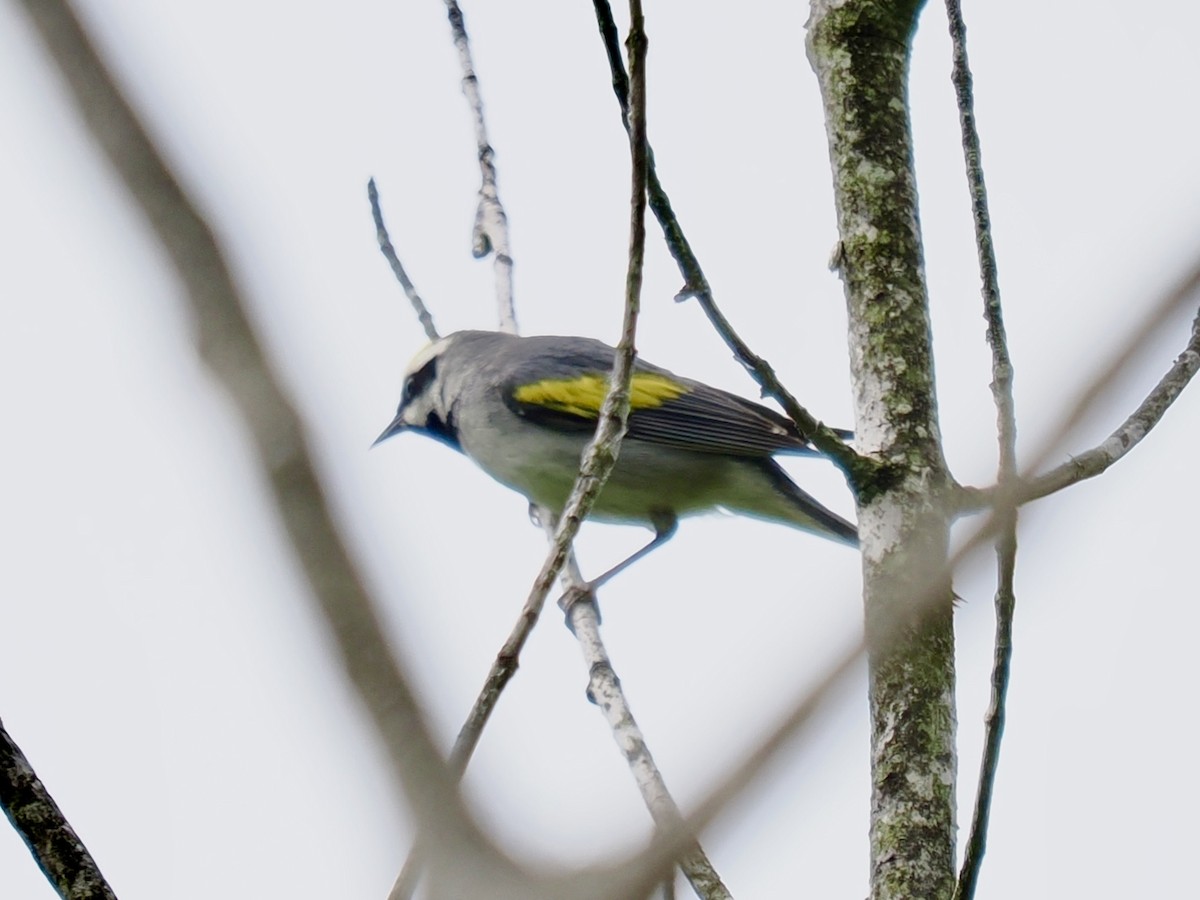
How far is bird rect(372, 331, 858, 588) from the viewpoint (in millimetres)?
6805

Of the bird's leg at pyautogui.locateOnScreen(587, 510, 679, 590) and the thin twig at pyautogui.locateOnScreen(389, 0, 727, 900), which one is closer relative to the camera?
the thin twig at pyautogui.locateOnScreen(389, 0, 727, 900)

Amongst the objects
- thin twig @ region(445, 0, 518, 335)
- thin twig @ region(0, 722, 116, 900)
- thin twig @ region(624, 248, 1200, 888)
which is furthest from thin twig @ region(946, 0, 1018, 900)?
thin twig @ region(445, 0, 518, 335)

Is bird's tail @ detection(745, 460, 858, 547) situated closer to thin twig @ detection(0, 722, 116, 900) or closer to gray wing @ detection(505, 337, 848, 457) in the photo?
gray wing @ detection(505, 337, 848, 457)

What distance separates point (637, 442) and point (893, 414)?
3370 millimetres

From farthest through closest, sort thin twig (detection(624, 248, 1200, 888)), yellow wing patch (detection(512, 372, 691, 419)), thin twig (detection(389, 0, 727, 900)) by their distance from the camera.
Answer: yellow wing patch (detection(512, 372, 691, 419)) → thin twig (detection(389, 0, 727, 900)) → thin twig (detection(624, 248, 1200, 888))

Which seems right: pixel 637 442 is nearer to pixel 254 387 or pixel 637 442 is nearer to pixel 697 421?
pixel 697 421

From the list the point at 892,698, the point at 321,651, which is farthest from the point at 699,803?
the point at 892,698

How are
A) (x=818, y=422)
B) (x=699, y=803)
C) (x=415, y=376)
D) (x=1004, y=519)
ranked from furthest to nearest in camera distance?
(x=415, y=376)
(x=818, y=422)
(x=1004, y=519)
(x=699, y=803)

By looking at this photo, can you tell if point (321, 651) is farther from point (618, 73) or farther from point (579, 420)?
point (579, 420)

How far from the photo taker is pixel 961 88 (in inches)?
139

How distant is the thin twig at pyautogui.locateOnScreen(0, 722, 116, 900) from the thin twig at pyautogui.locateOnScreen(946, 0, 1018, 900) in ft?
4.84

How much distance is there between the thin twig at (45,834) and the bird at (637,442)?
452 cm

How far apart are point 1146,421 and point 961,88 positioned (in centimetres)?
99

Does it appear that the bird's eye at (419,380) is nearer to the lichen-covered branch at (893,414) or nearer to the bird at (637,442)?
the bird at (637,442)
